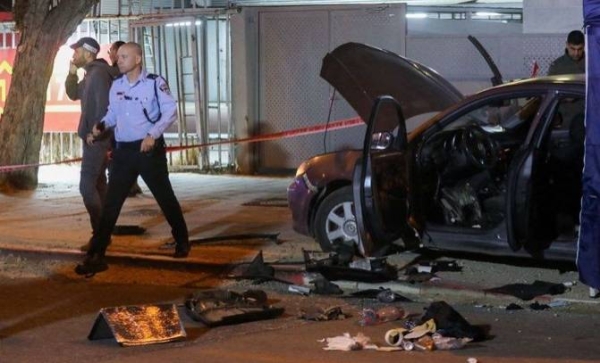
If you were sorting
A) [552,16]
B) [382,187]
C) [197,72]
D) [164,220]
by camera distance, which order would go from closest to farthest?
[382,187], [164,220], [552,16], [197,72]

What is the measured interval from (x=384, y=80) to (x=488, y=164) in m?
1.37

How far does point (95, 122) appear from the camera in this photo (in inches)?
396

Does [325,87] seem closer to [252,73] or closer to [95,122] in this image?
[252,73]

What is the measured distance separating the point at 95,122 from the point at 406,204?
9.69ft

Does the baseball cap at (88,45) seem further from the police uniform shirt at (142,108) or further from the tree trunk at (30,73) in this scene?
the tree trunk at (30,73)

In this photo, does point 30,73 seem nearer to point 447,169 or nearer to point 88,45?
point 88,45

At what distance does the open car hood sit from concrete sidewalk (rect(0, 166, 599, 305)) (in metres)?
1.27

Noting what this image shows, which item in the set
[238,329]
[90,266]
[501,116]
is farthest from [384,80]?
[238,329]

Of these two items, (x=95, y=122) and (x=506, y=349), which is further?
(x=95, y=122)

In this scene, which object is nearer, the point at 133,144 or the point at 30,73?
the point at 133,144

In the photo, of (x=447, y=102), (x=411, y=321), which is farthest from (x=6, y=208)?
(x=411, y=321)

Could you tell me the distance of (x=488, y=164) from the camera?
8.77 m

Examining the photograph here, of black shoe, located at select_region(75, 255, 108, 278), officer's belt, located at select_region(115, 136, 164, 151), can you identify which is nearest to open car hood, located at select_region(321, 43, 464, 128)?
officer's belt, located at select_region(115, 136, 164, 151)

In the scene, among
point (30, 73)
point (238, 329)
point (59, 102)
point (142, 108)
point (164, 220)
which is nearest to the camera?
point (238, 329)
